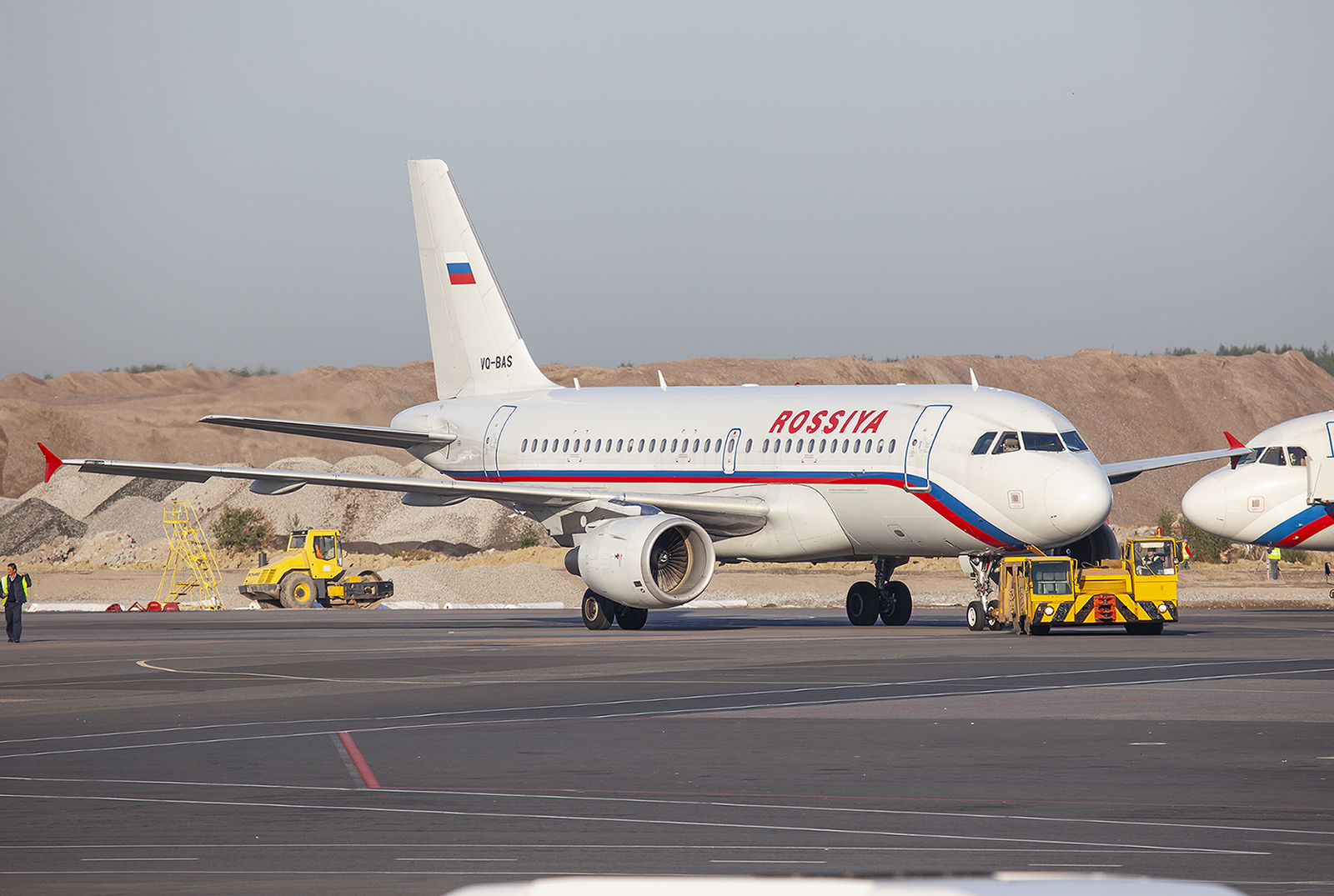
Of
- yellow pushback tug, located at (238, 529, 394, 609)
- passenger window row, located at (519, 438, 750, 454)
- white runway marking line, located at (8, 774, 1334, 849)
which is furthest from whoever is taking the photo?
yellow pushback tug, located at (238, 529, 394, 609)

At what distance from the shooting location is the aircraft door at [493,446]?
38.1 m

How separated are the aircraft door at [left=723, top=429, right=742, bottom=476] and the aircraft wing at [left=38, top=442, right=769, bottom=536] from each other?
0.56 meters

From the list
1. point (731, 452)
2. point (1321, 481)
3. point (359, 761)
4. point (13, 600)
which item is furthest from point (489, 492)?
point (359, 761)

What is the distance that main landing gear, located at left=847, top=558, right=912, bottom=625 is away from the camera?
3350cm

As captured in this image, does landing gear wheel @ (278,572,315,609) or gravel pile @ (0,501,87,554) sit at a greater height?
gravel pile @ (0,501,87,554)

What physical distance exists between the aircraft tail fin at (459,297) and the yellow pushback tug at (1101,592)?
52.2 feet

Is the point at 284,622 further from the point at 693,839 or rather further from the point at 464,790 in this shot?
the point at 693,839

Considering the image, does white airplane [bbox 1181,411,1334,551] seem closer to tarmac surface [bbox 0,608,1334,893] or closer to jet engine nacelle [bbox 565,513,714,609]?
tarmac surface [bbox 0,608,1334,893]

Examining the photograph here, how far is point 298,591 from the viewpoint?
5038 centimetres

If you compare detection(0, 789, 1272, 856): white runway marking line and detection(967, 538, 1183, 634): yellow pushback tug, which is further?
detection(967, 538, 1183, 634): yellow pushback tug

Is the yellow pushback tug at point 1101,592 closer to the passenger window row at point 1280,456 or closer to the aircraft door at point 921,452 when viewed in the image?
the aircraft door at point 921,452

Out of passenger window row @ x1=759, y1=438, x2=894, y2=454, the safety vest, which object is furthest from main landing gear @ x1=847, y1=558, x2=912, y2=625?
the safety vest

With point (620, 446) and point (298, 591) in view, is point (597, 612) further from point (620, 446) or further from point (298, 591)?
point (298, 591)

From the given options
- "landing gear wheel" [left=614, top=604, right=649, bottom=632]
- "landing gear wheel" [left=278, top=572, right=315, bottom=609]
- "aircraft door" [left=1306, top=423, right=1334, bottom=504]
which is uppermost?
"aircraft door" [left=1306, top=423, right=1334, bottom=504]
